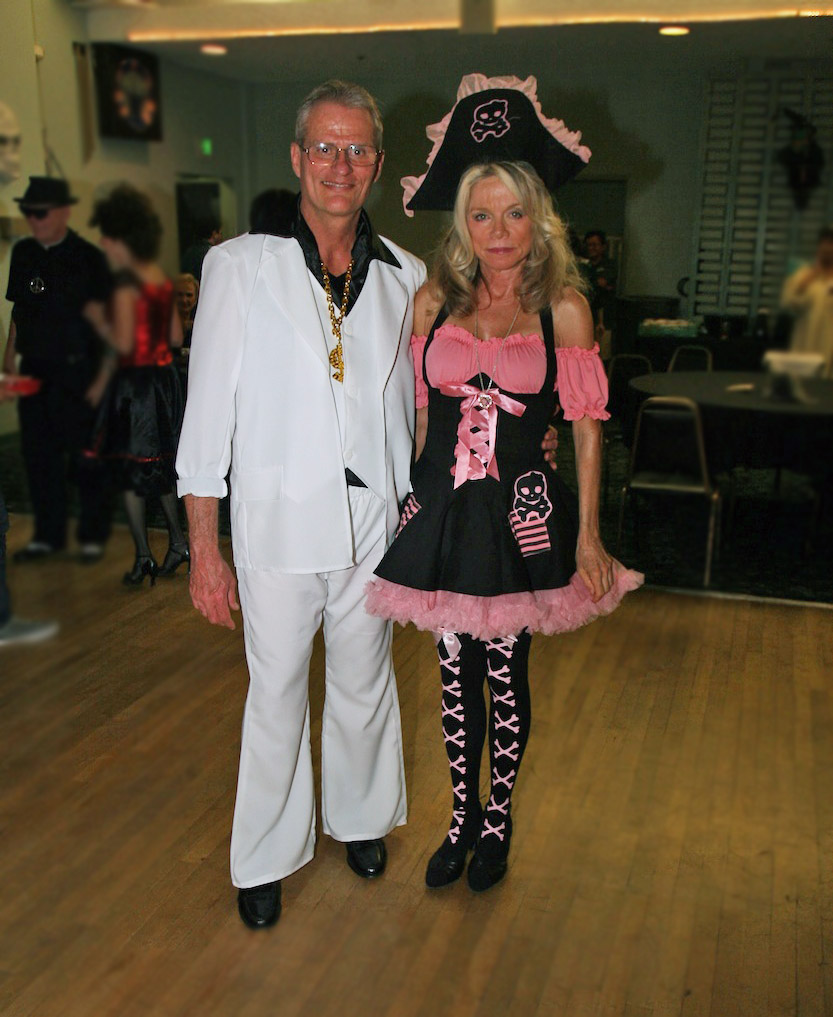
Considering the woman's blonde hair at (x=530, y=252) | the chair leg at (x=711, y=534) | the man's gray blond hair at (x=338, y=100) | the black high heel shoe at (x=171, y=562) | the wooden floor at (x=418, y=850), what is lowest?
the wooden floor at (x=418, y=850)

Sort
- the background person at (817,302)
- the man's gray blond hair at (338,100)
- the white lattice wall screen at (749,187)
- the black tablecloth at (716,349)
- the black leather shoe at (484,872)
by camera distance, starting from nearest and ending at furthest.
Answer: the man's gray blond hair at (338,100)
the black leather shoe at (484,872)
the background person at (817,302)
the white lattice wall screen at (749,187)
the black tablecloth at (716,349)

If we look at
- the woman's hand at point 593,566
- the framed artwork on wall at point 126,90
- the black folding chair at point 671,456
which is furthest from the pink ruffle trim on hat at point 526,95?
the black folding chair at point 671,456

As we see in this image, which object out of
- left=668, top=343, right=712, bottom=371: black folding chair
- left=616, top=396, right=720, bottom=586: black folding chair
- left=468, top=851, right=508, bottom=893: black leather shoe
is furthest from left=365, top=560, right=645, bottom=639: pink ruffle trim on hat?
left=616, top=396, right=720, bottom=586: black folding chair

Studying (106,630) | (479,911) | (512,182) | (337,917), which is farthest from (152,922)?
(512,182)

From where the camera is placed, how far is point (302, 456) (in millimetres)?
1529

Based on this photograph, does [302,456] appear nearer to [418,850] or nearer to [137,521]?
[137,521]

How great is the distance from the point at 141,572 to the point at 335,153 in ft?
3.63

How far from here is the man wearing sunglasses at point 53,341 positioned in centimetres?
153

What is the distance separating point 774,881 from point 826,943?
0.17 m

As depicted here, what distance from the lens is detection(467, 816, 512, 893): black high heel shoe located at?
1.79 meters

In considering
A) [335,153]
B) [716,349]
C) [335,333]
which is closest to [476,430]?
[335,333]

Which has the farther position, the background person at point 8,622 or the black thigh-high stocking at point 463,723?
the black thigh-high stocking at point 463,723

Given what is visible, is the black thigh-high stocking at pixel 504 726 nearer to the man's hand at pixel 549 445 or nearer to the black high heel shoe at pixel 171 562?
the man's hand at pixel 549 445

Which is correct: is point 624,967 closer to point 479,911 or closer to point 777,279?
point 479,911
